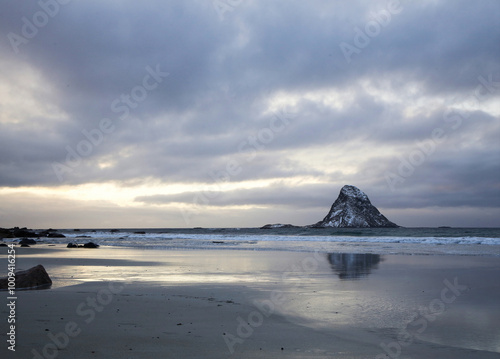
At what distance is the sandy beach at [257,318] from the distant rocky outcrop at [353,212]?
13782 centimetres

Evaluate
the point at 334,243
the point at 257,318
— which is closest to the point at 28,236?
the point at 334,243

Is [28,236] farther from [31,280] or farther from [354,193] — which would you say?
[354,193]

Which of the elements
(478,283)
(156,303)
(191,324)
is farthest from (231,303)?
(478,283)

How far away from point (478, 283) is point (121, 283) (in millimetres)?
10730

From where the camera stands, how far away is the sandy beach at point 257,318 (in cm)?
552

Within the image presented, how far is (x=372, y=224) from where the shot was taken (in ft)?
487

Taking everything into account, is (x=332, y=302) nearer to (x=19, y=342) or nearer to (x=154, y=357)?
(x=154, y=357)

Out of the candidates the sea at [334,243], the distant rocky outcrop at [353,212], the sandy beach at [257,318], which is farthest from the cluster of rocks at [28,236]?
the distant rocky outcrop at [353,212]

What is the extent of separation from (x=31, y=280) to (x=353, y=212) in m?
151

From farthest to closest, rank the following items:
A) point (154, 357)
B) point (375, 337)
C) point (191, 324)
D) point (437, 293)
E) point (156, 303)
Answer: point (437, 293) < point (156, 303) < point (191, 324) < point (375, 337) < point (154, 357)

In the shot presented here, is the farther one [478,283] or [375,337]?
[478,283]

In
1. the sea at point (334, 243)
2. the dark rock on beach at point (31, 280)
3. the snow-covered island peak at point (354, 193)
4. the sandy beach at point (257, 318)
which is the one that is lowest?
the sandy beach at point (257, 318)

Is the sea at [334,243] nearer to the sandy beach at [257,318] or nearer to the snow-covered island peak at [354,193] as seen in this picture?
the sandy beach at [257,318]

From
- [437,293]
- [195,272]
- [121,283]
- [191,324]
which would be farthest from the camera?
[195,272]
